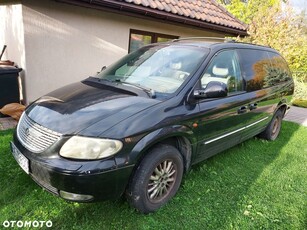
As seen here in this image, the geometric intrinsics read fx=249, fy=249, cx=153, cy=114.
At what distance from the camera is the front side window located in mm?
3134

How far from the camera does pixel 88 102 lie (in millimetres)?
2555

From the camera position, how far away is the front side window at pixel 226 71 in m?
3.13

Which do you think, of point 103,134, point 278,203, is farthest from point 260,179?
point 103,134

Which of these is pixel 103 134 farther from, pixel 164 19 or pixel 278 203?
pixel 164 19

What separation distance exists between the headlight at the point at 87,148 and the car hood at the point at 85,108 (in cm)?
7

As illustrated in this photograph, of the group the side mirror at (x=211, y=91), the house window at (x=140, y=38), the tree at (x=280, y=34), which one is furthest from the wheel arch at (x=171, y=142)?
the tree at (x=280, y=34)

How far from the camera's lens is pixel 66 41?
18.1 feet

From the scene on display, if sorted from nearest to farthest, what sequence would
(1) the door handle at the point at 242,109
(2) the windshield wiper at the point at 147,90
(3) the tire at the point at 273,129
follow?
1. (2) the windshield wiper at the point at 147,90
2. (1) the door handle at the point at 242,109
3. (3) the tire at the point at 273,129

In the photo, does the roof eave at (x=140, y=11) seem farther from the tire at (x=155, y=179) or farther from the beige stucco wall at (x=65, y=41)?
the tire at (x=155, y=179)

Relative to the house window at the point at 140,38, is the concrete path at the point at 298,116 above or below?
below

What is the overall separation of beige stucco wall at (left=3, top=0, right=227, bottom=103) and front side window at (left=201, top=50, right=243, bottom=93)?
353cm

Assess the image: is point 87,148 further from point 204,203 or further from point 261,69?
point 261,69

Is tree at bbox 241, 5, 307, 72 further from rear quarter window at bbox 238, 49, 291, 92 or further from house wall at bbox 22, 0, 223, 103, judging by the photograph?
house wall at bbox 22, 0, 223, 103

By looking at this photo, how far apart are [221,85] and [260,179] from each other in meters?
1.67
